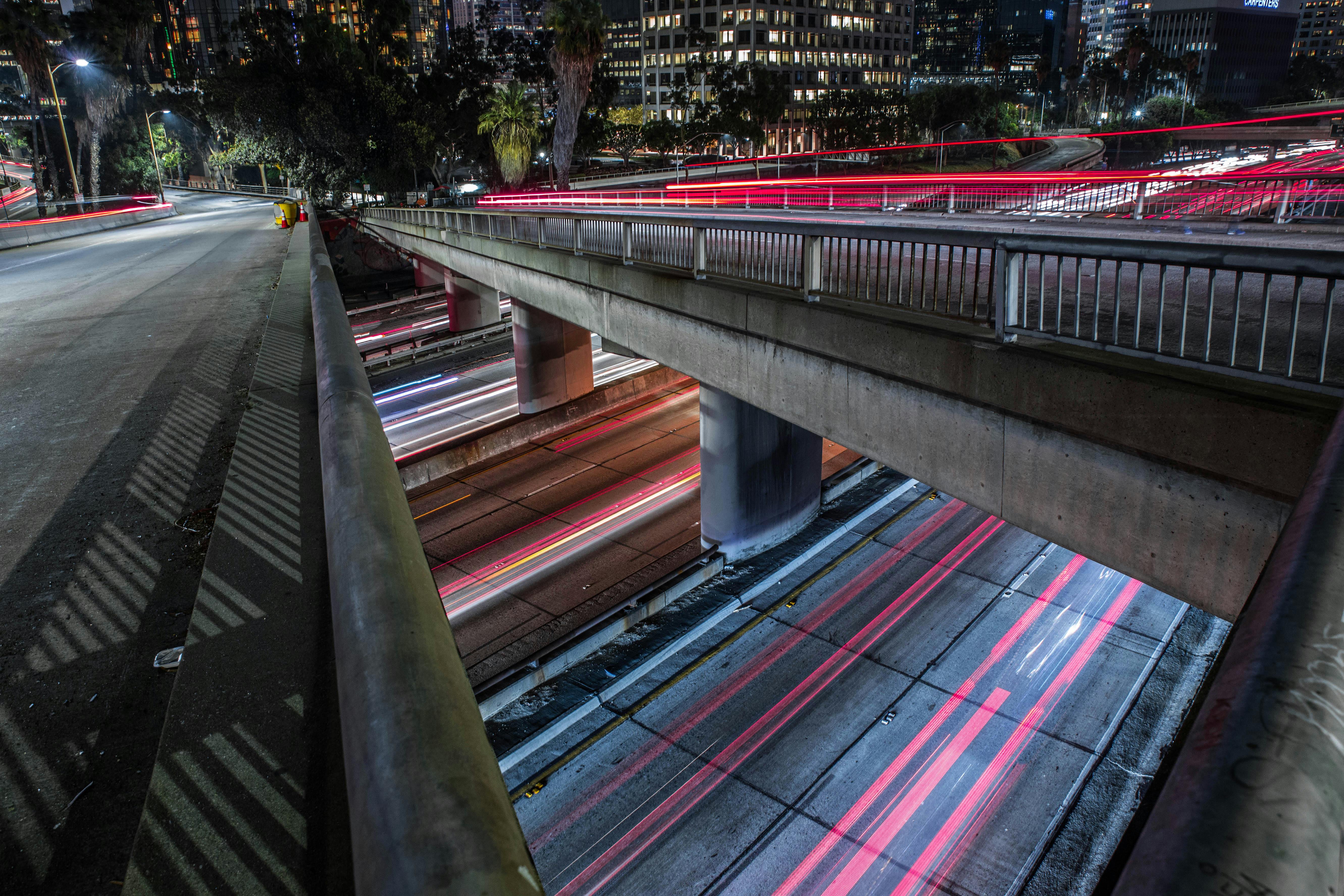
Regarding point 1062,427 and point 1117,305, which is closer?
point 1117,305

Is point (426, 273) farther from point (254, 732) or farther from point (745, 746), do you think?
point (254, 732)

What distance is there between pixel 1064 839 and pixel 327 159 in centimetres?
5870

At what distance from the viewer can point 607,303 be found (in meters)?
14.9

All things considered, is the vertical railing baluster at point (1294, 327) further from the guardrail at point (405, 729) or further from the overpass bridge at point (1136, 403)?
the guardrail at point (405, 729)

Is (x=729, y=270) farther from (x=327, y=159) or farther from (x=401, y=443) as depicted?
(x=327, y=159)

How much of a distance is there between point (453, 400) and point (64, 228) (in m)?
19.4

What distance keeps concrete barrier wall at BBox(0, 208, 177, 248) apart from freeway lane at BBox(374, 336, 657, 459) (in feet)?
45.2

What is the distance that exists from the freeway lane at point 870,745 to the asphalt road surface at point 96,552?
7.26 metres

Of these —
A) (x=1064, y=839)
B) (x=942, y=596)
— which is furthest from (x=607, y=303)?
(x=1064, y=839)

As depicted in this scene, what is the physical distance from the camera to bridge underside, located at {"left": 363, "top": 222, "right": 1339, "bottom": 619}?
15.9ft

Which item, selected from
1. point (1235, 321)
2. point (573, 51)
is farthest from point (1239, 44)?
point (1235, 321)

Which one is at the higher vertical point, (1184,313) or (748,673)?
(1184,313)

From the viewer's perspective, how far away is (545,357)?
27.2 meters

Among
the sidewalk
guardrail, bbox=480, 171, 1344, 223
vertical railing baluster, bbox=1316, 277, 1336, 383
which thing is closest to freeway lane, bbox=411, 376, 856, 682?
the sidewalk
